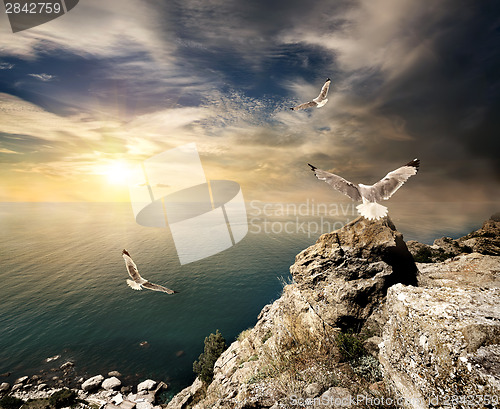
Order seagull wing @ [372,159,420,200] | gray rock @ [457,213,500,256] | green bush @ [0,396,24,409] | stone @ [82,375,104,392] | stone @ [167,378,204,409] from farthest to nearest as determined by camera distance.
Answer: stone @ [82,375,104,392] → green bush @ [0,396,24,409] → gray rock @ [457,213,500,256] → stone @ [167,378,204,409] → seagull wing @ [372,159,420,200]

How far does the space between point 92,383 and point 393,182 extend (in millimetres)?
47942

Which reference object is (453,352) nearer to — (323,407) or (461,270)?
(323,407)

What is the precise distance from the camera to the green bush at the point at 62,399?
24864 mm

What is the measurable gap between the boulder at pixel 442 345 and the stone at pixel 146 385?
38388 mm

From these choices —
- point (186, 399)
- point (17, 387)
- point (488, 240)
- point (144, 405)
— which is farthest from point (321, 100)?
point (17, 387)

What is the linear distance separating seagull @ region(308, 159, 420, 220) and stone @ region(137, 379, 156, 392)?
133 feet

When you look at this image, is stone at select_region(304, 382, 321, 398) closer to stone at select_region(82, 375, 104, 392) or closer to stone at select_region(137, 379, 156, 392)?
stone at select_region(137, 379, 156, 392)

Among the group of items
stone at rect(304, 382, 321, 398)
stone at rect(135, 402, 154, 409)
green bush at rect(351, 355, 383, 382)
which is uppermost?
stone at rect(304, 382, 321, 398)

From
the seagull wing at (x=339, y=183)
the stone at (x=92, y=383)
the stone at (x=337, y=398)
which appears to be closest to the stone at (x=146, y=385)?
the stone at (x=92, y=383)

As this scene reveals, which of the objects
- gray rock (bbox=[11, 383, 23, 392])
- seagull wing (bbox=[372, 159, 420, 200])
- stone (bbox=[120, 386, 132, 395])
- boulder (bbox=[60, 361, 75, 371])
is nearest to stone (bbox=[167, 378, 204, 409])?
stone (bbox=[120, 386, 132, 395])

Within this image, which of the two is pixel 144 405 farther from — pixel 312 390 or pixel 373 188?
pixel 373 188

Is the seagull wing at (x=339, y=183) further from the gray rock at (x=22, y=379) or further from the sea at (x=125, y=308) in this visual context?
the gray rock at (x=22, y=379)

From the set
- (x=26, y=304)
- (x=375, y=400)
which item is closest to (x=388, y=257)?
(x=375, y=400)

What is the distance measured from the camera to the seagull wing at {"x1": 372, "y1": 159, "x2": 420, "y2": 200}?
9.23m
